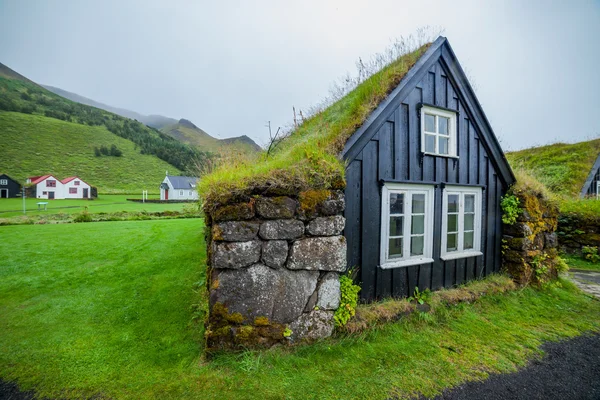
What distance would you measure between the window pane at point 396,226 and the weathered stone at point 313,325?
6.35ft

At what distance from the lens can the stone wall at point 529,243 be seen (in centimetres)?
525

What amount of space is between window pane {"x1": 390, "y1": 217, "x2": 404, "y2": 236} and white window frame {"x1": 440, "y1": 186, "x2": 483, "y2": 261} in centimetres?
115

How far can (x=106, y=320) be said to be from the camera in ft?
12.6

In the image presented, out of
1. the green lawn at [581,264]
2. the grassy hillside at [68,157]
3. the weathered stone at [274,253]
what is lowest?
the green lawn at [581,264]

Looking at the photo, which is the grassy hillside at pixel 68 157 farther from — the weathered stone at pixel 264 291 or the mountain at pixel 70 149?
the weathered stone at pixel 264 291

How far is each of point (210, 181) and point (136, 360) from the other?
2.55 m

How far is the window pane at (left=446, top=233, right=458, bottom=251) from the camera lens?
5000 mm

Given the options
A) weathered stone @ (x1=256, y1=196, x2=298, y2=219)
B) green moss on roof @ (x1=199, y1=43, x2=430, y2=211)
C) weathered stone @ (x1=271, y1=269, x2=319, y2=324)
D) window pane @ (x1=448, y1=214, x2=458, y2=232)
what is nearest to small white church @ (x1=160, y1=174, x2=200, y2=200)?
green moss on roof @ (x1=199, y1=43, x2=430, y2=211)

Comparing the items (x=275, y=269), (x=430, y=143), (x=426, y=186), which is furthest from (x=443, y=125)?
(x=275, y=269)

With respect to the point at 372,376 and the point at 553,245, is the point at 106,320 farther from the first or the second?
the point at 553,245

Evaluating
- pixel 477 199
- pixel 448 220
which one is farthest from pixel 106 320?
pixel 477 199

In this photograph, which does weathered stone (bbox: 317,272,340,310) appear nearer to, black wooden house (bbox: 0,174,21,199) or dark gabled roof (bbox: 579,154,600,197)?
black wooden house (bbox: 0,174,21,199)

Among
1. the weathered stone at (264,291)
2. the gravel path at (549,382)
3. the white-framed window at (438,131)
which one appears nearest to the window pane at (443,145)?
the white-framed window at (438,131)

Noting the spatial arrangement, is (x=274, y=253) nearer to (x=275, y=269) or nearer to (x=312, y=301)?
(x=275, y=269)
